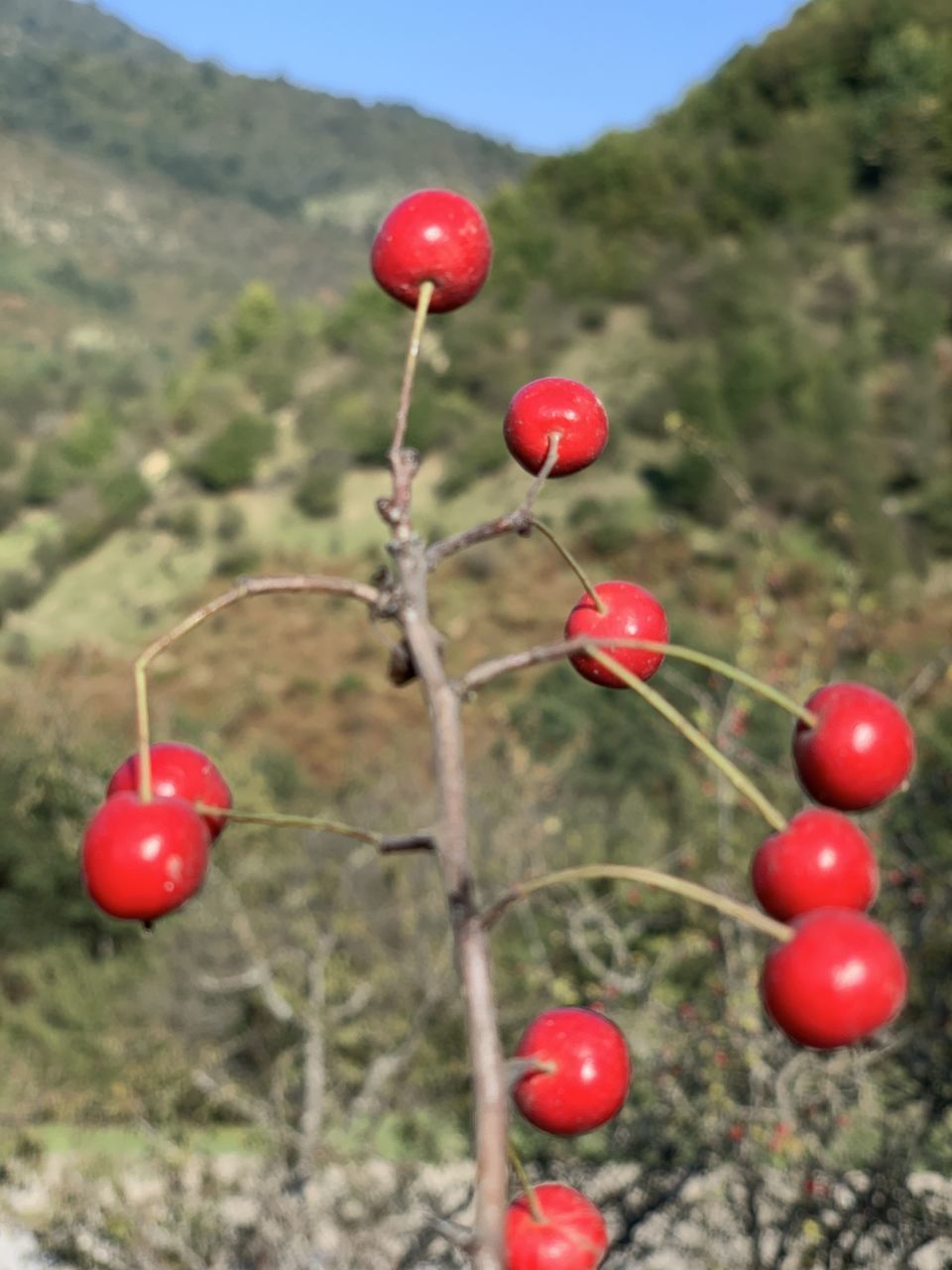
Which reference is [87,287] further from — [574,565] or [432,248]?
[574,565]

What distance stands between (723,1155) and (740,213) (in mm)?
42193

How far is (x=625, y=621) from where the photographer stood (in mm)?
1390

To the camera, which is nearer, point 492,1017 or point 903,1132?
point 492,1017

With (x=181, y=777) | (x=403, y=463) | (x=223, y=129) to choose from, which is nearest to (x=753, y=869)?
(x=403, y=463)

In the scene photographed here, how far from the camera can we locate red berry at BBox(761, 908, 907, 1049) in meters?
0.97

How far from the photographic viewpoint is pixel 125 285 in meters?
83.2

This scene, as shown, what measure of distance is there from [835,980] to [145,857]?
0.59 metres

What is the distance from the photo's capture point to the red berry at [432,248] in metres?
1.44

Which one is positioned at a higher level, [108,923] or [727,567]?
[727,567]

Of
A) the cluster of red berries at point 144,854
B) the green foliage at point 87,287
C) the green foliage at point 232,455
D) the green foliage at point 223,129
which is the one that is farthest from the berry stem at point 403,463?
the green foliage at point 223,129

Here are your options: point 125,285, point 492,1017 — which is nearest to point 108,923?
point 492,1017

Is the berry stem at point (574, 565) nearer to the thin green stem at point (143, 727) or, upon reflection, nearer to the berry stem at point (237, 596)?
the berry stem at point (237, 596)

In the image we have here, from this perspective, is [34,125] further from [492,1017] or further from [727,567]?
[492,1017]

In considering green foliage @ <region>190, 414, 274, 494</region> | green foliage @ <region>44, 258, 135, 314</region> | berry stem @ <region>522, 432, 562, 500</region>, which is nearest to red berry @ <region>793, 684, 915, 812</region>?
berry stem @ <region>522, 432, 562, 500</region>
